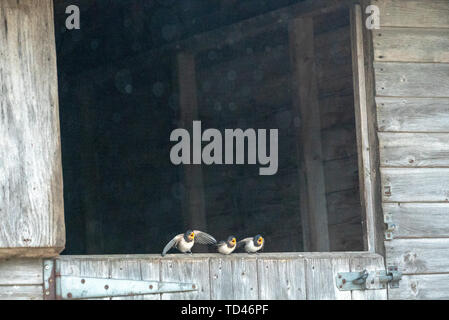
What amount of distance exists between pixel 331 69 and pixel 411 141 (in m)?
2.53

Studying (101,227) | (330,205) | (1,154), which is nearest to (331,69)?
(330,205)

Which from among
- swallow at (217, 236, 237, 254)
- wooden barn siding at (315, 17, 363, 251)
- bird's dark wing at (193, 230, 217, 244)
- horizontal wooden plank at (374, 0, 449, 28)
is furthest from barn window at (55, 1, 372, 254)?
swallow at (217, 236, 237, 254)

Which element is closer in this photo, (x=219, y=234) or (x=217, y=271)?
(x=217, y=271)

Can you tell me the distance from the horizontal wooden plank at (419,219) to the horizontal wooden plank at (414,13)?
999 mm

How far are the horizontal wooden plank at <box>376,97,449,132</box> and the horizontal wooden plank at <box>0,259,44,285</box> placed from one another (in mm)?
1967

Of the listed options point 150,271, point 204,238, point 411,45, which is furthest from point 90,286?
point 411,45

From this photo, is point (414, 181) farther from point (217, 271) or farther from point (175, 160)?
point (175, 160)

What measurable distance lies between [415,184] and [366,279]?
59 cm

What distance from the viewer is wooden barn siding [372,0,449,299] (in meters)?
4.98

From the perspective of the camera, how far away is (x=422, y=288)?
498 cm

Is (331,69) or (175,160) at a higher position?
(331,69)

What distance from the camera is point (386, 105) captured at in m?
5.05

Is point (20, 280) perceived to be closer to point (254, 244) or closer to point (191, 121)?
point (254, 244)

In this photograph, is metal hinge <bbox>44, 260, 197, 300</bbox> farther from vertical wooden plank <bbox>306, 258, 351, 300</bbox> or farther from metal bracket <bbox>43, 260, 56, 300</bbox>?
vertical wooden plank <bbox>306, 258, 351, 300</bbox>
